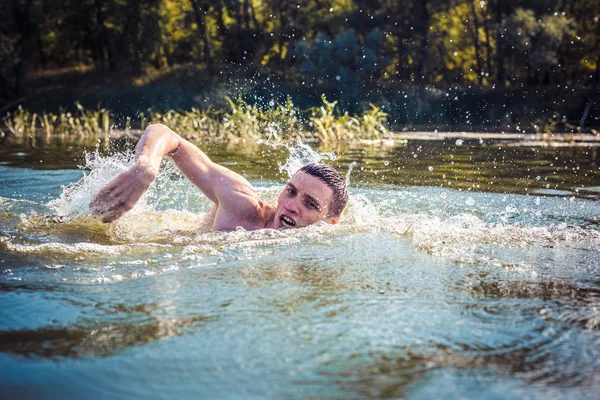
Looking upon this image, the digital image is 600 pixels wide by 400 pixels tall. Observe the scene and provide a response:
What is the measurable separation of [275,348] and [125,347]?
536mm

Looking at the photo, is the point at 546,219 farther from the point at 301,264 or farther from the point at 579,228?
the point at 301,264

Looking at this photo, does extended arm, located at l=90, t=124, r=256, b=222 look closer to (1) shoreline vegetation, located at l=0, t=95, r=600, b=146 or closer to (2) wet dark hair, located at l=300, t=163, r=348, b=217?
(2) wet dark hair, located at l=300, t=163, r=348, b=217

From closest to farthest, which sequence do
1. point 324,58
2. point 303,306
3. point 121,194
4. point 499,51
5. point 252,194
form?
1. point 303,306
2. point 121,194
3. point 252,194
4. point 324,58
5. point 499,51

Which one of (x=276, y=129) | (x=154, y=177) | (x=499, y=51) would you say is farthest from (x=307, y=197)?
(x=499, y=51)

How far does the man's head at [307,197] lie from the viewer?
5250 millimetres

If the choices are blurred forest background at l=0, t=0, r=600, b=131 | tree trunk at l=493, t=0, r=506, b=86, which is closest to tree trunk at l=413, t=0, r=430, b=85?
blurred forest background at l=0, t=0, r=600, b=131

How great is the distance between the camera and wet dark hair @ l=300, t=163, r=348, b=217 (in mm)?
5293

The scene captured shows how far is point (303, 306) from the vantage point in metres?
3.22

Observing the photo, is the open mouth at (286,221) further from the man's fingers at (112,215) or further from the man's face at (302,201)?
the man's fingers at (112,215)

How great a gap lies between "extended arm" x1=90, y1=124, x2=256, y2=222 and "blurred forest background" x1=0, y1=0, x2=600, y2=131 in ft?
61.2

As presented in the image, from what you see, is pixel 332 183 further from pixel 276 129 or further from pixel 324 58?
pixel 324 58

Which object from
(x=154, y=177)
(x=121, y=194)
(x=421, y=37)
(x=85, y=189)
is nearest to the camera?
(x=121, y=194)

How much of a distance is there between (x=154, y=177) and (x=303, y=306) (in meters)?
1.64

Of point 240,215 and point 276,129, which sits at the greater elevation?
point 276,129
